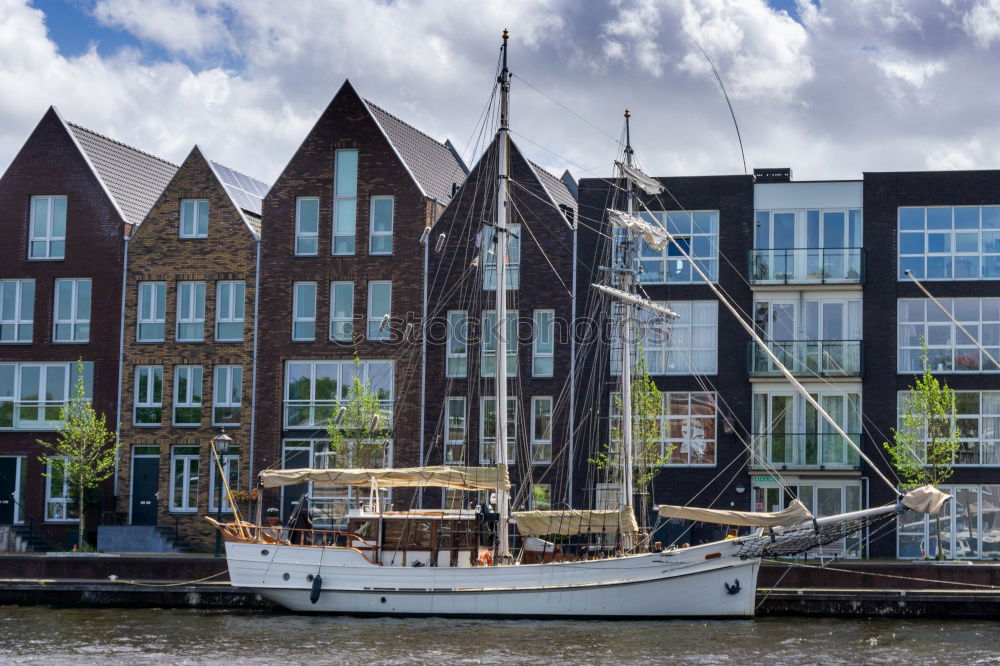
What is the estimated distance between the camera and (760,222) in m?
50.2

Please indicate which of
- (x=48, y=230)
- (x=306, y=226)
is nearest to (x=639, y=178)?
(x=306, y=226)

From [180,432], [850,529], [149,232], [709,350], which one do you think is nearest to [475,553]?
[850,529]

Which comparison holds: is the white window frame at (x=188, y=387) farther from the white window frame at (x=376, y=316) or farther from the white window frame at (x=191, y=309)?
the white window frame at (x=376, y=316)

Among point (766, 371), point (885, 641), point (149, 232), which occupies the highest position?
point (149, 232)

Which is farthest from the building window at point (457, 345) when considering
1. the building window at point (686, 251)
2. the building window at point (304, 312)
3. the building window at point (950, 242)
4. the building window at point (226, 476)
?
the building window at point (950, 242)

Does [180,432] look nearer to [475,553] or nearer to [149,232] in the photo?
[149,232]

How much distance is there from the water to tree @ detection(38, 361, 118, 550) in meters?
11.9

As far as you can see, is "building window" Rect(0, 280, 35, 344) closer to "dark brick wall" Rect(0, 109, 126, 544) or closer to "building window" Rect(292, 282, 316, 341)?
"dark brick wall" Rect(0, 109, 126, 544)

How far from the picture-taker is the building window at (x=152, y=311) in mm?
54125

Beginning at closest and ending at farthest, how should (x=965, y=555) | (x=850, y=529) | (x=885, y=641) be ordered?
(x=885, y=641) → (x=850, y=529) → (x=965, y=555)

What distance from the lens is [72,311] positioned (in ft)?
180

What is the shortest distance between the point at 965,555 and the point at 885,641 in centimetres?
1446

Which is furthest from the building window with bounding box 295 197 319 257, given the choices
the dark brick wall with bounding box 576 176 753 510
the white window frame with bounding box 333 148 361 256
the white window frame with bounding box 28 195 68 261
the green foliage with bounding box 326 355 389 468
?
the dark brick wall with bounding box 576 176 753 510

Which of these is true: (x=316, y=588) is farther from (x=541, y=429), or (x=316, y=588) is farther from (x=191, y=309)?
(x=191, y=309)
